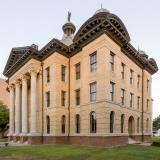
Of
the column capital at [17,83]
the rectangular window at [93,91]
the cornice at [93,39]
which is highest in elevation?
the cornice at [93,39]

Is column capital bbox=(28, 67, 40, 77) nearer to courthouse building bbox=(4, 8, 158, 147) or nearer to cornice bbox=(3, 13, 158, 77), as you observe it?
courthouse building bbox=(4, 8, 158, 147)

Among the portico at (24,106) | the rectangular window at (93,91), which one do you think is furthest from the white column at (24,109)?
the rectangular window at (93,91)

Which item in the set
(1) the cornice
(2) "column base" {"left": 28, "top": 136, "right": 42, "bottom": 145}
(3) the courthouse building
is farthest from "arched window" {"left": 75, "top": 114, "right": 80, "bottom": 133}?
(1) the cornice

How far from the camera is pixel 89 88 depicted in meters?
20.5

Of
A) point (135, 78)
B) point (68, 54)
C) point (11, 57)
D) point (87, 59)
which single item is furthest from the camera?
point (11, 57)

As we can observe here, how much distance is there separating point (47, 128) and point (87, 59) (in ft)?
36.8

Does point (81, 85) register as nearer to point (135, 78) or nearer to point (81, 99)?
point (81, 99)

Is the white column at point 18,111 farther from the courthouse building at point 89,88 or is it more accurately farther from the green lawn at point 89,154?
the green lawn at point 89,154

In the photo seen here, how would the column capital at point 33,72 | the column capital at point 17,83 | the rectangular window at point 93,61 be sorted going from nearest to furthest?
the rectangular window at point 93,61
the column capital at point 33,72
the column capital at point 17,83

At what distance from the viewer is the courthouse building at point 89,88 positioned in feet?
61.8

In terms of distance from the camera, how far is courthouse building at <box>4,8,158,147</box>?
18.8m

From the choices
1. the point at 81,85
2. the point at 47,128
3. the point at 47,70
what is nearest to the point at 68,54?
the point at 47,70

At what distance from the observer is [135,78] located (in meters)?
26.7

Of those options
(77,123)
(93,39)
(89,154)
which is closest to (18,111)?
(77,123)
